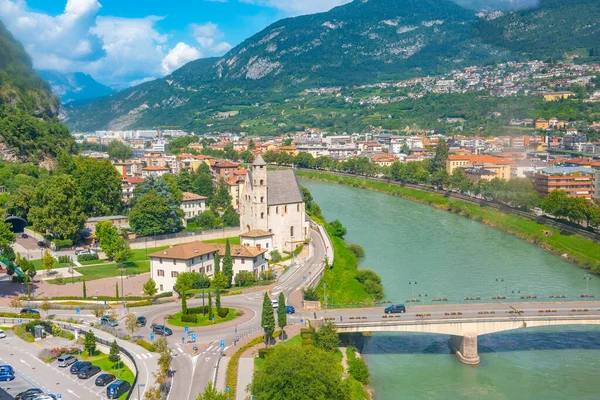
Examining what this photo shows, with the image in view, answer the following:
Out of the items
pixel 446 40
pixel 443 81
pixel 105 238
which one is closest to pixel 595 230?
pixel 105 238

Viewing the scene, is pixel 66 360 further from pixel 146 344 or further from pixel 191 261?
pixel 191 261

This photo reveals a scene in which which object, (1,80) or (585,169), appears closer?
(585,169)

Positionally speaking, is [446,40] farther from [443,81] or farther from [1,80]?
[1,80]

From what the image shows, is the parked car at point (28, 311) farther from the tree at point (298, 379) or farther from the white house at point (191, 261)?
the tree at point (298, 379)

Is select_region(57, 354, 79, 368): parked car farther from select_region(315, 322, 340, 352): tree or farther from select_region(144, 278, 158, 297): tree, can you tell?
select_region(315, 322, 340, 352): tree

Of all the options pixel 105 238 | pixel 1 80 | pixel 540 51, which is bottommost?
pixel 105 238

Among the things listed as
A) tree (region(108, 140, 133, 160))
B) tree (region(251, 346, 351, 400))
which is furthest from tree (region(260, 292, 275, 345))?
tree (region(108, 140, 133, 160))
